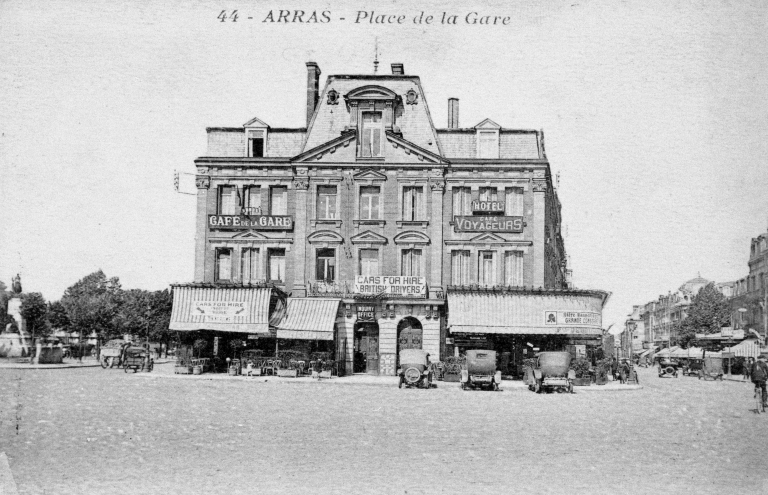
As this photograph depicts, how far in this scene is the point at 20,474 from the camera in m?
11.1

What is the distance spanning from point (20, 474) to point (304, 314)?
82.8 feet

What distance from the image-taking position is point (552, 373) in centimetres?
2875

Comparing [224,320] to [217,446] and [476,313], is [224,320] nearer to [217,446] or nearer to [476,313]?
[476,313]

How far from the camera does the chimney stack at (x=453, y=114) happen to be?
133ft

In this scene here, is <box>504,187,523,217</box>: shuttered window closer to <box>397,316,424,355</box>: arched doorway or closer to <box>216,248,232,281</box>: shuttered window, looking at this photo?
<box>397,316,424,355</box>: arched doorway

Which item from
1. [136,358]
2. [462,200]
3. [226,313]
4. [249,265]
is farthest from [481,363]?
[136,358]

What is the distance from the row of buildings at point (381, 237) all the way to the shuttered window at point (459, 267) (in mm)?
52

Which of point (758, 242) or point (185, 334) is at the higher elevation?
point (758, 242)

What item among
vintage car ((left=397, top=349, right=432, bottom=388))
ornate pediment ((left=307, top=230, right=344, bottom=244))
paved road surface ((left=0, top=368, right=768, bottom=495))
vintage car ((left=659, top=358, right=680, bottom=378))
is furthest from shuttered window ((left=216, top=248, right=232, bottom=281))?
vintage car ((left=659, top=358, right=680, bottom=378))

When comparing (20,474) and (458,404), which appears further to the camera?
(458,404)

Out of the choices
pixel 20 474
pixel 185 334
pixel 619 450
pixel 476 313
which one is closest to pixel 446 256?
pixel 476 313

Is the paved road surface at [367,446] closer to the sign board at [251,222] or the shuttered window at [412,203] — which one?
the sign board at [251,222]

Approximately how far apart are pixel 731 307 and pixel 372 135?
132ft

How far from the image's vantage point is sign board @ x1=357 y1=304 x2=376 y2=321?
3719 cm
